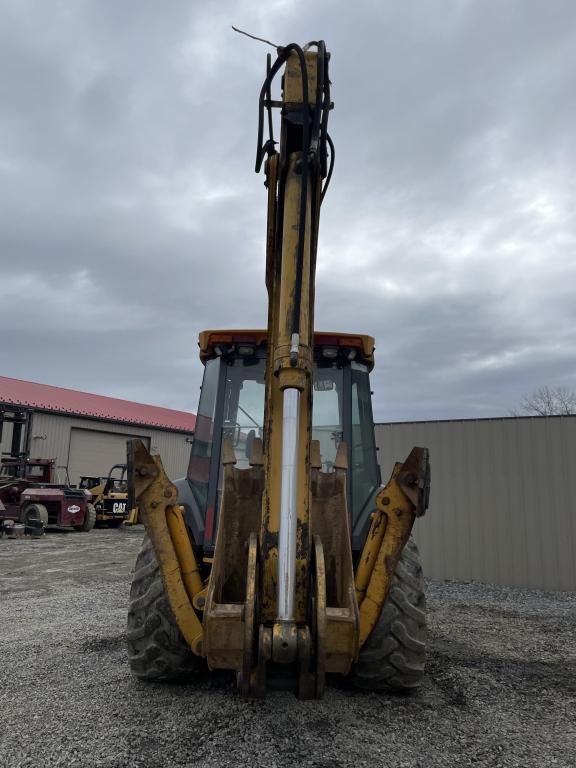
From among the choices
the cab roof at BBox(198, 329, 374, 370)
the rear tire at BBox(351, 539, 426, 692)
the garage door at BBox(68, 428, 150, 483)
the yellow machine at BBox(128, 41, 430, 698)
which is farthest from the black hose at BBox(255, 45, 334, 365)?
the garage door at BBox(68, 428, 150, 483)

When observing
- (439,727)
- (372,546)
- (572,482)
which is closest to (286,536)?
(372,546)

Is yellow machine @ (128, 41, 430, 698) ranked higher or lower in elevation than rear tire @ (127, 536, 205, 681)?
higher

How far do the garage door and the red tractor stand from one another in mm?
6055

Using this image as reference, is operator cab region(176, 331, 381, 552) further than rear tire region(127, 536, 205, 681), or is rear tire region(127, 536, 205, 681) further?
operator cab region(176, 331, 381, 552)

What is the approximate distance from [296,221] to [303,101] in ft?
2.19

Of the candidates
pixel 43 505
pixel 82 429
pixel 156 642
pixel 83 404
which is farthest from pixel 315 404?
pixel 83 404

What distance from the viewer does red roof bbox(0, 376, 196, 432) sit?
24328 mm

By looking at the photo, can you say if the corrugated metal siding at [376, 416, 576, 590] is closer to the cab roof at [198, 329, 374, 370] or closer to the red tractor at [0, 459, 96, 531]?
the cab roof at [198, 329, 374, 370]

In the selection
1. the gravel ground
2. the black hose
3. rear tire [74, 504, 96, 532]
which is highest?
the black hose

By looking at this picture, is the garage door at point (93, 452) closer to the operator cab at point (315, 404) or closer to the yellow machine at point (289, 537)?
the operator cab at point (315, 404)

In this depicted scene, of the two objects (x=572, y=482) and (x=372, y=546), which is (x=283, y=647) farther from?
(x=572, y=482)

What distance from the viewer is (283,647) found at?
2.65 meters

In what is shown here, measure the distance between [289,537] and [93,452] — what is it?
24.0 meters

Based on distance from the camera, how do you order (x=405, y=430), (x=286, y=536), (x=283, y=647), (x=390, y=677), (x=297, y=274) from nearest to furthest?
(x=283, y=647) → (x=286, y=536) → (x=297, y=274) → (x=390, y=677) → (x=405, y=430)
